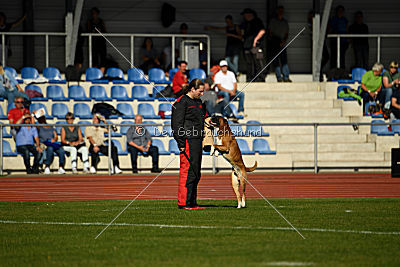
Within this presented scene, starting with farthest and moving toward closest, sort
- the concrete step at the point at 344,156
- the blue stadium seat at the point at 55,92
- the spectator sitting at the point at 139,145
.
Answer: the blue stadium seat at the point at 55,92 → the concrete step at the point at 344,156 → the spectator sitting at the point at 139,145

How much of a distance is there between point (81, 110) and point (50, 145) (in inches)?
102

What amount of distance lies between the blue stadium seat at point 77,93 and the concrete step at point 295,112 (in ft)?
15.8

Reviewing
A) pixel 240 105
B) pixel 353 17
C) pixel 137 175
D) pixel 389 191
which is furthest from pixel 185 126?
pixel 353 17

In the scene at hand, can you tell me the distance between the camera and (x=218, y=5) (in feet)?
89.8

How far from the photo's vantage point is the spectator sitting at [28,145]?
1891cm

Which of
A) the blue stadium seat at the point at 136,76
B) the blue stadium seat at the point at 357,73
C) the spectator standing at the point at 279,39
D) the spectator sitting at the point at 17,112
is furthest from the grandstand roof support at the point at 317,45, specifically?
the spectator sitting at the point at 17,112

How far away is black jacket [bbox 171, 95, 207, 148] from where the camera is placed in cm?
1112

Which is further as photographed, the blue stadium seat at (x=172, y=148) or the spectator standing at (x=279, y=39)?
the spectator standing at (x=279, y=39)

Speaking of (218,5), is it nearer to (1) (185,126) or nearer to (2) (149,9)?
(2) (149,9)

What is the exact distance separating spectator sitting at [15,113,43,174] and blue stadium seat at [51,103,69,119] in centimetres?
235

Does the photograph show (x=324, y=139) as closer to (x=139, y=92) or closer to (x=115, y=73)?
(x=139, y=92)

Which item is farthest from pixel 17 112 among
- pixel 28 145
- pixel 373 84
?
pixel 373 84

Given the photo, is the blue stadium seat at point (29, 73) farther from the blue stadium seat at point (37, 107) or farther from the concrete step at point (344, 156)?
the concrete step at point (344, 156)

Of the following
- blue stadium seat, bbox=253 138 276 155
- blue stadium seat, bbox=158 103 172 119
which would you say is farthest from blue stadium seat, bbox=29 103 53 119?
blue stadium seat, bbox=253 138 276 155
